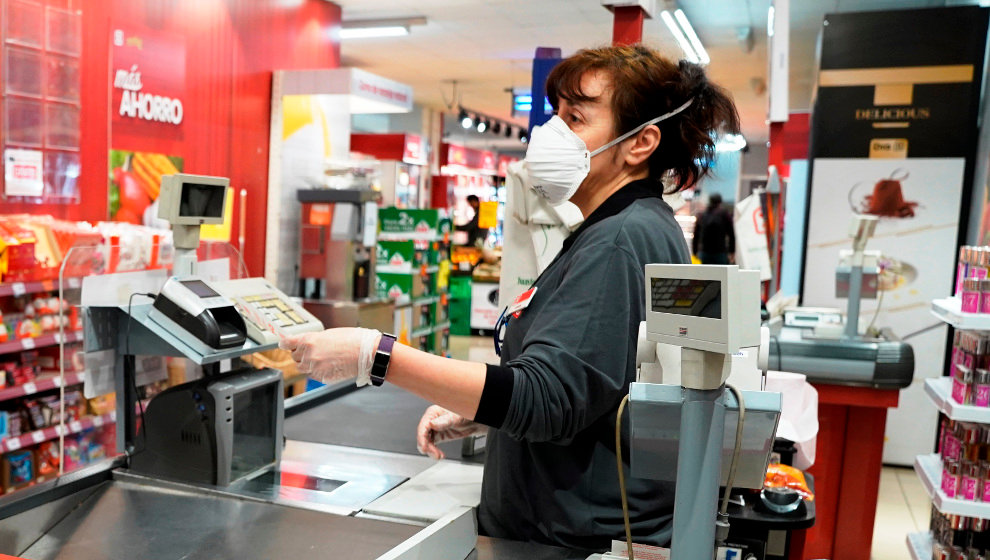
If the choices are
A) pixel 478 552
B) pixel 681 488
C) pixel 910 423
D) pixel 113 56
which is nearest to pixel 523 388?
Result: pixel 681 488

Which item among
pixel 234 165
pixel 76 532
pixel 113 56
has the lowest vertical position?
pixel 76 532

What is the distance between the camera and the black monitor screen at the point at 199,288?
6.79 feet

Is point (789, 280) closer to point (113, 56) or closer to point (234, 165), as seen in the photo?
point (234, 165)

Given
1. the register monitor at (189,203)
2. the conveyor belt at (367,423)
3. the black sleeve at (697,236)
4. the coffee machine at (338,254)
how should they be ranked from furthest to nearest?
the black sleeve at (697,236), the coffee machine at (338,254), the conveyor belt at (367,423), the register monitor at (189,203)

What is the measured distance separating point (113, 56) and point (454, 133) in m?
15.1

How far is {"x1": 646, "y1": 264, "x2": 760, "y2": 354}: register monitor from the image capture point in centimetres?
97

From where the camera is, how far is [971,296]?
3.12 metres

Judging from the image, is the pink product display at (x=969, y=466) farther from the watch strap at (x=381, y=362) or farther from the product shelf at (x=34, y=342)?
the product shelf at (x=34, y=342)

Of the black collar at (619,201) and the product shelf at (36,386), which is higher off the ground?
the black collar at (619,201)

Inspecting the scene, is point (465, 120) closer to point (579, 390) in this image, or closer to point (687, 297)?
point (579, 390)

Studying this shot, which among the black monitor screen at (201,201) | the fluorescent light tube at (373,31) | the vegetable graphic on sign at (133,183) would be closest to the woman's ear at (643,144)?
the black monitor screen at (201,201)

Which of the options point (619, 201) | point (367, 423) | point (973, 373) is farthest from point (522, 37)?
point (619, 201)

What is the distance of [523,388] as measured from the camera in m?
1.31

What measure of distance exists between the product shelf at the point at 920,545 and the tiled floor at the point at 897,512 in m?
0.67
